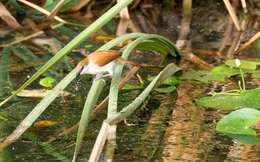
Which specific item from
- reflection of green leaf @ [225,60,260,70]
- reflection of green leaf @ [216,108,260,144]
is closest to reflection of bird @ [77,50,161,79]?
reflection of green leaf @ [216,108,260,144]

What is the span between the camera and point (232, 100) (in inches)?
61.9

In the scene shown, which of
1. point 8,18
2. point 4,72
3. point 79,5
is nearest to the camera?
point 4,72

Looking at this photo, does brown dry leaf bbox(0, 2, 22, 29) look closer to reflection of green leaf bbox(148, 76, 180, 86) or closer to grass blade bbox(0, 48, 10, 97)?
grass blade bbox(0, 48, 10, 97)

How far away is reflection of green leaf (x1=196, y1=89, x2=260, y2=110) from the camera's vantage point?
152cm

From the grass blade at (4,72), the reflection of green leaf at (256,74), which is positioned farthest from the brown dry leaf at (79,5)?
the reflection of green leaf at (256,74)

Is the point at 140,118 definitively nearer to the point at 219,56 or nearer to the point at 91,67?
the point at 91,67

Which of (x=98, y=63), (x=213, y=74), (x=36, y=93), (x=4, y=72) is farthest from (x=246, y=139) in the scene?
(x=4, y=72)

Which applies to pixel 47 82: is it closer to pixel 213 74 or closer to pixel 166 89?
pixel 166 89

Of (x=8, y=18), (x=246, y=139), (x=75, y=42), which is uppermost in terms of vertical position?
(x=8, y=18)

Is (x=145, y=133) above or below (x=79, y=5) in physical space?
below

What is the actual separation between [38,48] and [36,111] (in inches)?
38.3

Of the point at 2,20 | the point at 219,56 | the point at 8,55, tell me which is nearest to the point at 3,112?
the point at 8,55

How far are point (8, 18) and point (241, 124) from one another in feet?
4.42

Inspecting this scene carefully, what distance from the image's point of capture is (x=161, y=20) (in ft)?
8.76
